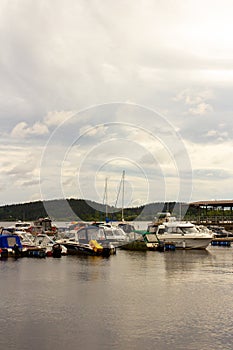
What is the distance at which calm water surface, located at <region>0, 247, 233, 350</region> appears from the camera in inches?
805

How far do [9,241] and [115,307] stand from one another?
3258 cm

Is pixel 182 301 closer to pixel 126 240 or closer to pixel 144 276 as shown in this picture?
pixel 144 276

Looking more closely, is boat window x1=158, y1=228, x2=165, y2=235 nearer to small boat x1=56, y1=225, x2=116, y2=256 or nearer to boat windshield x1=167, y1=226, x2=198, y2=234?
boat windshield x1=167, y1=226, x2=198, y2=234

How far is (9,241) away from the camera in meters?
57.1

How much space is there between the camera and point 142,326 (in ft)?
74.2

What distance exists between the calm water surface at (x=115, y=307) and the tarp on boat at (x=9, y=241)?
410 inches

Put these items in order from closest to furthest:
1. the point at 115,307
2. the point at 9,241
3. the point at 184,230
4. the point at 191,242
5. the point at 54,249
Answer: the point at 115,307 < the point at 54,249 < the point at 9,241 < the point at 191,242 < the point at 184,230

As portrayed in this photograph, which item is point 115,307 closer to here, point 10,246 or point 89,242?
point 89,242

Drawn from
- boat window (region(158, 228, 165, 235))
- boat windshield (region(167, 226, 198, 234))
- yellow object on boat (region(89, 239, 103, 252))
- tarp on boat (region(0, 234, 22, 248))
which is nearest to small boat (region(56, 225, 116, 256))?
yellow object on boat (region(89, 239, 103, 252))

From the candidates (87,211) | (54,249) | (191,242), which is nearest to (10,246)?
(54,249)

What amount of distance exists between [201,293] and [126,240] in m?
37.3

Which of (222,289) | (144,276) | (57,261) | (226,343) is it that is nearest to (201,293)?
(222,289)

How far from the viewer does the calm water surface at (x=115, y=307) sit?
2044 cm

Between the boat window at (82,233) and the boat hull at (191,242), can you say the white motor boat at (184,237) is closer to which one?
the boat hull at (191,242)
